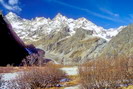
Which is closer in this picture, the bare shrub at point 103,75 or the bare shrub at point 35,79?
the bare shrub at point 103,75

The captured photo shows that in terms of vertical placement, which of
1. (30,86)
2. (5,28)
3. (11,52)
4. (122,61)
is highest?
(5,28)

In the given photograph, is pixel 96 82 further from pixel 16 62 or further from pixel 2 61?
pixel 16 62

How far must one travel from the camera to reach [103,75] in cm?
3097

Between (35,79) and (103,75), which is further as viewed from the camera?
(35,79)

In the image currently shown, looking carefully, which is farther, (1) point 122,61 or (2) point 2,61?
(2) point 2,61

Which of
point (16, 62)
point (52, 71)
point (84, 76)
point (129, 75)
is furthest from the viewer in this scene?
point (16, 62)

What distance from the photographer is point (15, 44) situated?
456ft

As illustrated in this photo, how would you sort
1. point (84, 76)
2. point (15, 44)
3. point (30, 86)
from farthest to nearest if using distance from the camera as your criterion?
point (15, 44), point (30, 86), point (84, 76)

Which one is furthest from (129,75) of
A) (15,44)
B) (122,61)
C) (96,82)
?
(15,44)

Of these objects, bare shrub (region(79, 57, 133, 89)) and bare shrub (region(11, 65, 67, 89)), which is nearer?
bare shrub (region(79, 57, 133, 89))

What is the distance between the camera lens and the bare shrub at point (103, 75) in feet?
99.8

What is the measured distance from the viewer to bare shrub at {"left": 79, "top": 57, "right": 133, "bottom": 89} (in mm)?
30422

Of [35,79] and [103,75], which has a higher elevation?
[103,75]

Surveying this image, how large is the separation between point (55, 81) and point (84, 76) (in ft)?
42.9
